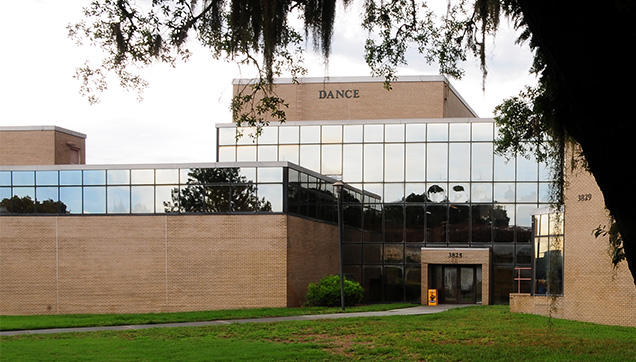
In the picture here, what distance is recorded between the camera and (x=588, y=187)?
25516 millimetres

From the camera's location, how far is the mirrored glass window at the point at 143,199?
3731cm

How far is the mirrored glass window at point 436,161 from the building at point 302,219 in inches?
3.2

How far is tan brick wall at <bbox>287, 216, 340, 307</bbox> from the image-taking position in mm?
37531

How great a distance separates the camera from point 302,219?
129 ft

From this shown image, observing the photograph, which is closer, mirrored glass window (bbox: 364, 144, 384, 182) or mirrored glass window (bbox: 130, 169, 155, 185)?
mirrored glass window (bbox: 130, 169, 155, 185)

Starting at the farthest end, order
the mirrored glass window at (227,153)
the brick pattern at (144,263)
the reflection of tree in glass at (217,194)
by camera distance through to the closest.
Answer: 1. the mirrored glass window at (227,153)
2. the reflection of tree in glass at (217,194)
3. the brick pattern at (144,263)

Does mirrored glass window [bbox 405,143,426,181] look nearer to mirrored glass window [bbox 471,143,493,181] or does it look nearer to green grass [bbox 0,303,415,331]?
mirrored glass window [bbox 471,143,493,181]

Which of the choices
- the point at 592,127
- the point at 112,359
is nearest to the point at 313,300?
the point at 112,359

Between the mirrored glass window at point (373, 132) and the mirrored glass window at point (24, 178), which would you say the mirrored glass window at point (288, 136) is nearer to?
the mirrored glass window at point (373, 132)

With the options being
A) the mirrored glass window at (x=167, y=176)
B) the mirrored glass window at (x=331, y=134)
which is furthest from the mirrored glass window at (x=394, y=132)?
the mirrored glass window at (x=167, y=176)

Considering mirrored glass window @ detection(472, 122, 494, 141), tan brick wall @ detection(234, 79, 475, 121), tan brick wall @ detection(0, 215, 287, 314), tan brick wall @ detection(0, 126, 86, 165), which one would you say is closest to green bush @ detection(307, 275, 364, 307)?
tan brick wall @ detection(0, 215, 287, 314)

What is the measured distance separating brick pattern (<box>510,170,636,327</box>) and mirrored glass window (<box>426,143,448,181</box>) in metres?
17.5

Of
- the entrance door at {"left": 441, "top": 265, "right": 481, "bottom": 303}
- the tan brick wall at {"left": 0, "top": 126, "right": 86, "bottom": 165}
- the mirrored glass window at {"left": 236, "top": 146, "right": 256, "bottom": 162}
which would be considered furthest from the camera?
the tan brick wall at {"left": 0, "top": 126, "right": 86, "bottom": 165}

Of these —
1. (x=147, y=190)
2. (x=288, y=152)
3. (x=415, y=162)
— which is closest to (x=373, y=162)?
(x=415, y=162)
